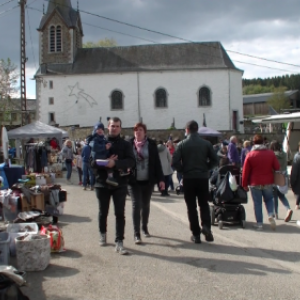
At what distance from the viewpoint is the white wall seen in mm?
49938

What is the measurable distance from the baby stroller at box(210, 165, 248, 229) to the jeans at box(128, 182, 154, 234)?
66.6 inches

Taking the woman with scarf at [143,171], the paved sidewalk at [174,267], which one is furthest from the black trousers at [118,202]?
the woman with scarf at [143,171]

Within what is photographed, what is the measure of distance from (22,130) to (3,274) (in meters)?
17.4

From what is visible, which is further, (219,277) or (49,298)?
(219,277)

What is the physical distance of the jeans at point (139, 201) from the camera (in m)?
6.88

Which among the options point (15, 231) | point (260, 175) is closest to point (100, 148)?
point (15, 231)

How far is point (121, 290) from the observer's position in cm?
479

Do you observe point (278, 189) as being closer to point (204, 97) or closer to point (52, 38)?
point (204, 97)

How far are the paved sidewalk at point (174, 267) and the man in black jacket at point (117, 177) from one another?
0.47m

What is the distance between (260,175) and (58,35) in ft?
162

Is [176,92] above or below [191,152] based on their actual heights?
above

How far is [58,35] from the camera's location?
Answer: 5325 centimetres

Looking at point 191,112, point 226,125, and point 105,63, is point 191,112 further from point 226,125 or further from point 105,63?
point 105,63

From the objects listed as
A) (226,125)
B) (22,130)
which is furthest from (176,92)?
(22,130)
